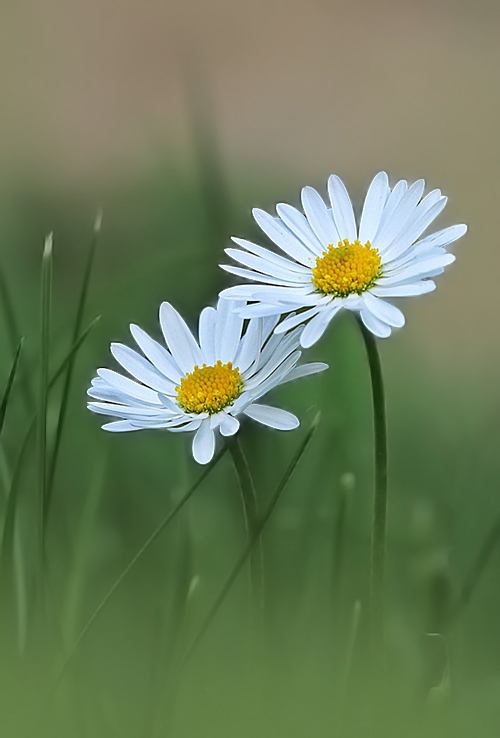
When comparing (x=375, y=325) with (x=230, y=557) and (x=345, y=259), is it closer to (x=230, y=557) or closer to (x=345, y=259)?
(x=345, y=259)

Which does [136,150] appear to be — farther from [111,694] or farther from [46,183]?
Result: [111,694]

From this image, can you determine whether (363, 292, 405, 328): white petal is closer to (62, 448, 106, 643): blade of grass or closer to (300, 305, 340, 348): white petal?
(300, 305, 340, 348): white petal

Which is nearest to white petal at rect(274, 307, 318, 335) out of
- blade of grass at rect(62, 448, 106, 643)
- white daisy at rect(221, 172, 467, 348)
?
white daisy at rect(221, 172, 467, 348)

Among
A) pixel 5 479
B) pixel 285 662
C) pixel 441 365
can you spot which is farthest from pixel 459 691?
pixel 441 365

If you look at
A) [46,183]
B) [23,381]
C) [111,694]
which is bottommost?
[111,694]

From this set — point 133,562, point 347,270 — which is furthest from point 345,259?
point 133,562

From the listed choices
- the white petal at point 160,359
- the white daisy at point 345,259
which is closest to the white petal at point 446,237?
the white daisy at point 345,259
